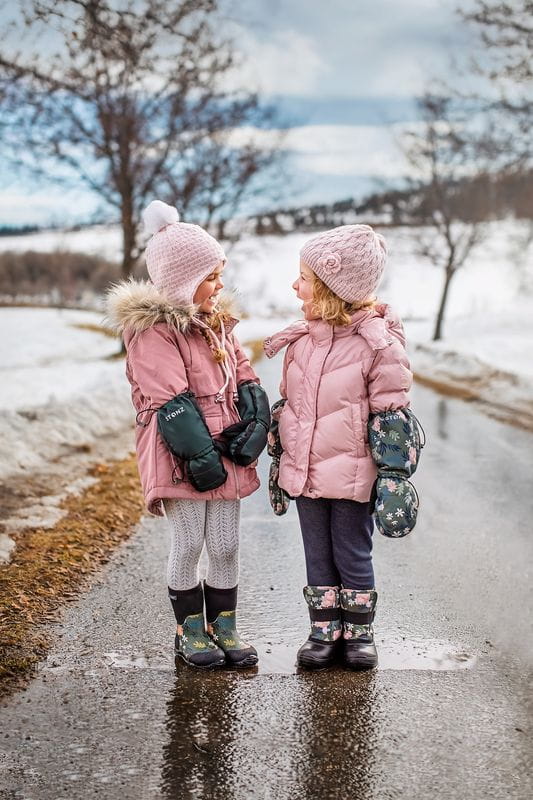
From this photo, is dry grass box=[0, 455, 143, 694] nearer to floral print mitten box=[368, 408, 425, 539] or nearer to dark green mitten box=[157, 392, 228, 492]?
dark green mitten box=[157, 392, 228, 492]

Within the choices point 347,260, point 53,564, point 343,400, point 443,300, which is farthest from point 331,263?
point 443,300

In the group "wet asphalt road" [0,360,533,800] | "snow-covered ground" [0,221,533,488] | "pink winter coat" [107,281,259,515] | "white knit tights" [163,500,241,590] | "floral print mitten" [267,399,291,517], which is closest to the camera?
"wet asphalt road" [0,360,533,800]

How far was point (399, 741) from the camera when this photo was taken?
274 cm

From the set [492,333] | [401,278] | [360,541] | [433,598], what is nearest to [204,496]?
[360,541]

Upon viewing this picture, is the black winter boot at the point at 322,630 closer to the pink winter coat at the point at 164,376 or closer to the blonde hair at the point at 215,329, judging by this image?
the pink winter coat at the point at 164,376

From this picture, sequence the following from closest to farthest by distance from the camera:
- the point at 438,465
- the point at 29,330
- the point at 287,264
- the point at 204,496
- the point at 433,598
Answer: the point at 204,496 → the point at 433,598 → the point at 438,465 → the point at 29,330 → the point at 287,264

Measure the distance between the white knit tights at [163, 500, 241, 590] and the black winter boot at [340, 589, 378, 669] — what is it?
1.66 feet

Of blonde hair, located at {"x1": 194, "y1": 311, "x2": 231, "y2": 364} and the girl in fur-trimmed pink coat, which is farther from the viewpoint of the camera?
blonde hair, located at {"x1": 194, "y1": 311, "x2": 231, "y2": 364}

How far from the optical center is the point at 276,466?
3650 mm

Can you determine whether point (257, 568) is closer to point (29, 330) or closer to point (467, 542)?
point (467, 542)

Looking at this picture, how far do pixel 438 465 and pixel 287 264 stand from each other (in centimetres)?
7171

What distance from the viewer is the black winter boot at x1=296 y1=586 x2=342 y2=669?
3334 millimetres

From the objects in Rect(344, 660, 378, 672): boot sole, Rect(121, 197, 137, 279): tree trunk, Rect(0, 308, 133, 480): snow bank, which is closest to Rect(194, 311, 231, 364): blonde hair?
Rect(344, 660, 378, 672): boot sole

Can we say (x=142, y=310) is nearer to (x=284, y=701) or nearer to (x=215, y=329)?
(x=215, y=329)
